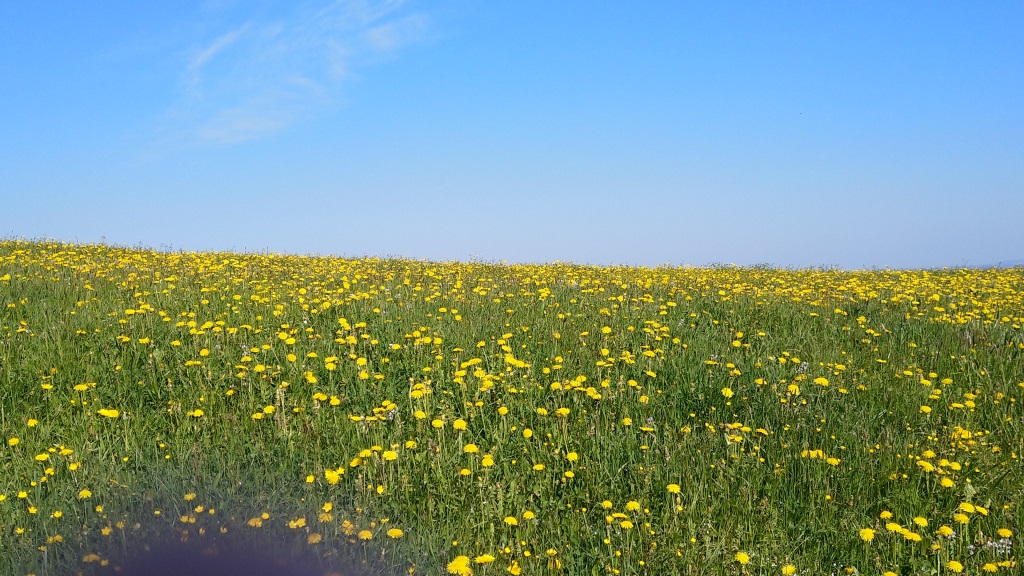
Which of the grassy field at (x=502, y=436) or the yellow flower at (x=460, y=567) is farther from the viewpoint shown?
the grassy field at (x=502, y=436)

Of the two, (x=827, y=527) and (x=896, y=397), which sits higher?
(x=896, y=397)

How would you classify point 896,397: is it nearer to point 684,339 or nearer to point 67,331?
point 684,339

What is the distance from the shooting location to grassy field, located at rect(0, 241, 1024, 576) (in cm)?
372

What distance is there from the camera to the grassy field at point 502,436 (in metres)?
3.72

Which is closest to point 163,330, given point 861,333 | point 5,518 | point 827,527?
point 5,518

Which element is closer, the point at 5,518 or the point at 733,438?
the point at 5,518

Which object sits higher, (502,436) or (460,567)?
(502,436)

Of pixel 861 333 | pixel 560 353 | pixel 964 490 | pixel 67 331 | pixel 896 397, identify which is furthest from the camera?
pixel 861 333

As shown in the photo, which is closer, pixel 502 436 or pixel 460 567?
pixel 460 567

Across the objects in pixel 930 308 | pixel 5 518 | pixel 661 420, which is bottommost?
pixel 5 518

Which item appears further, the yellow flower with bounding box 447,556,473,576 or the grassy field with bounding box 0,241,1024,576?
the grassy field with bounding box 0,241,1024,576

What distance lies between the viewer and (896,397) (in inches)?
233

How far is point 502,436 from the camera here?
477 cm

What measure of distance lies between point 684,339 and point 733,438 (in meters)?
2.79
